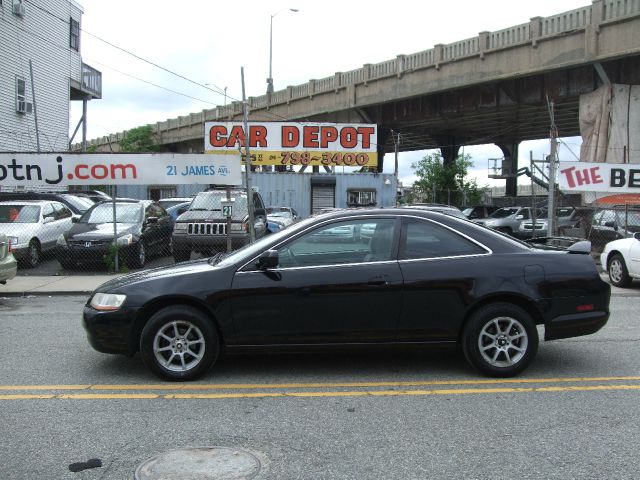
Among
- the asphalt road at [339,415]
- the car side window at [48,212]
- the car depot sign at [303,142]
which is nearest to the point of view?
the asphalt road at [339,415]

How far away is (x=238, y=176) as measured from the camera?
1307 centimetres

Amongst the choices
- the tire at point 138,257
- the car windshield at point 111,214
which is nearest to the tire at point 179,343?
the tire at point 138,257

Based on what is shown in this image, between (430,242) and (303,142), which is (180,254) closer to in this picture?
(430,242)

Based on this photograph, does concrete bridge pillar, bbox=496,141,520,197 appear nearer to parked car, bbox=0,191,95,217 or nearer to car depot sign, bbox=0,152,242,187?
parked car, bbox=0,191,95,217

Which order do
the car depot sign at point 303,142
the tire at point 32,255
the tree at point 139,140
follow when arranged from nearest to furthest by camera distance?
1. the tire at point 32,255
2. the car depot sign at point 303,142
3. the tree at point 139,140

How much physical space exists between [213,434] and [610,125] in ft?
80.9

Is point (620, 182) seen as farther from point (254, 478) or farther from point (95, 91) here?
point (95, 91)

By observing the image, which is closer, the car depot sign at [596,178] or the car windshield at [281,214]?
the car depot sign at [596,178]

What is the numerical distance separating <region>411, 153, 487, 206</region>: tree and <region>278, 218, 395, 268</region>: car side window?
38.1 m

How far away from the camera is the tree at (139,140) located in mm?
55812

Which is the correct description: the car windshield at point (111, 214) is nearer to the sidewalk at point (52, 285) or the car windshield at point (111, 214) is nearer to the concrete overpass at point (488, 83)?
the sidewalk at point (52, 285)

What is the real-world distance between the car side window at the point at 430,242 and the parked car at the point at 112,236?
9272mm

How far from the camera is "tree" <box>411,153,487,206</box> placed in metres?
43.4

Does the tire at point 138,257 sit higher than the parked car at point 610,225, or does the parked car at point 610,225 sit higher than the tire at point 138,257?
the parked car at point 610,225
